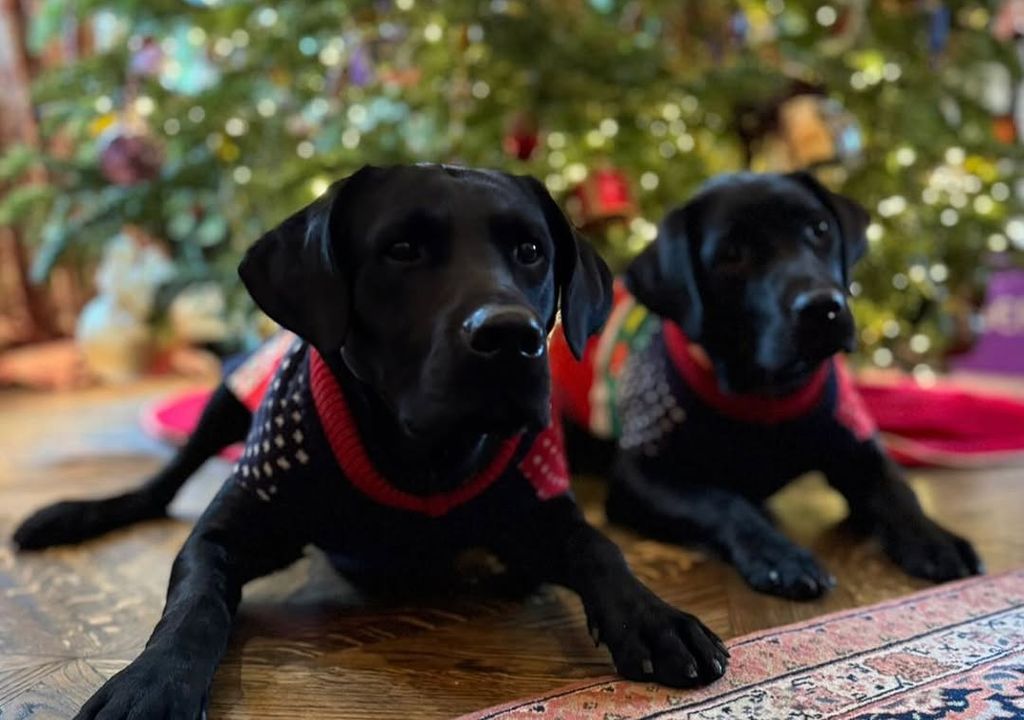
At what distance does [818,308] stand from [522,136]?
1.37 meters

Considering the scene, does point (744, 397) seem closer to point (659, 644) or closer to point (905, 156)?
point (659, 644)

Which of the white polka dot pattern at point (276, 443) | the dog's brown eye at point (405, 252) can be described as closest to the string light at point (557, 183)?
the white polka dot pattern at point (276, 443)

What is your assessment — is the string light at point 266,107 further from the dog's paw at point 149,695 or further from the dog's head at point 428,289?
the dog's paw at point 149,695

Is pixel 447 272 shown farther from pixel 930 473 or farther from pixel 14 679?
pixel 930 473

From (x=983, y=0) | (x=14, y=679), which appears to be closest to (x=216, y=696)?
(x=14, y=679)

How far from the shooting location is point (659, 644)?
109 cm

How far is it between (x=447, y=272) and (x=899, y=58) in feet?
7.42

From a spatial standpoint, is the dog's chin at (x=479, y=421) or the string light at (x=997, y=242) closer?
the dog's chin at (x=479, y=421)

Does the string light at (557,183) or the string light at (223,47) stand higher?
the string light at (223,47)

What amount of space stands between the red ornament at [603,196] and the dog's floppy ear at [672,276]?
40.9 inches

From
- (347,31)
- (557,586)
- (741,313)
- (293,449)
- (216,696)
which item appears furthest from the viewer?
(347,31)

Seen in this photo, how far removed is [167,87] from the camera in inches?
117

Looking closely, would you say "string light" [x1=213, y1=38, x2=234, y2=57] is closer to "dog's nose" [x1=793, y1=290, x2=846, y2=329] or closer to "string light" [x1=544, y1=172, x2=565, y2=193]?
"string light" [x1=544, y1=172, x2=565, y2=193]

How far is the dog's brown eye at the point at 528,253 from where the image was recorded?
1.24 metres
